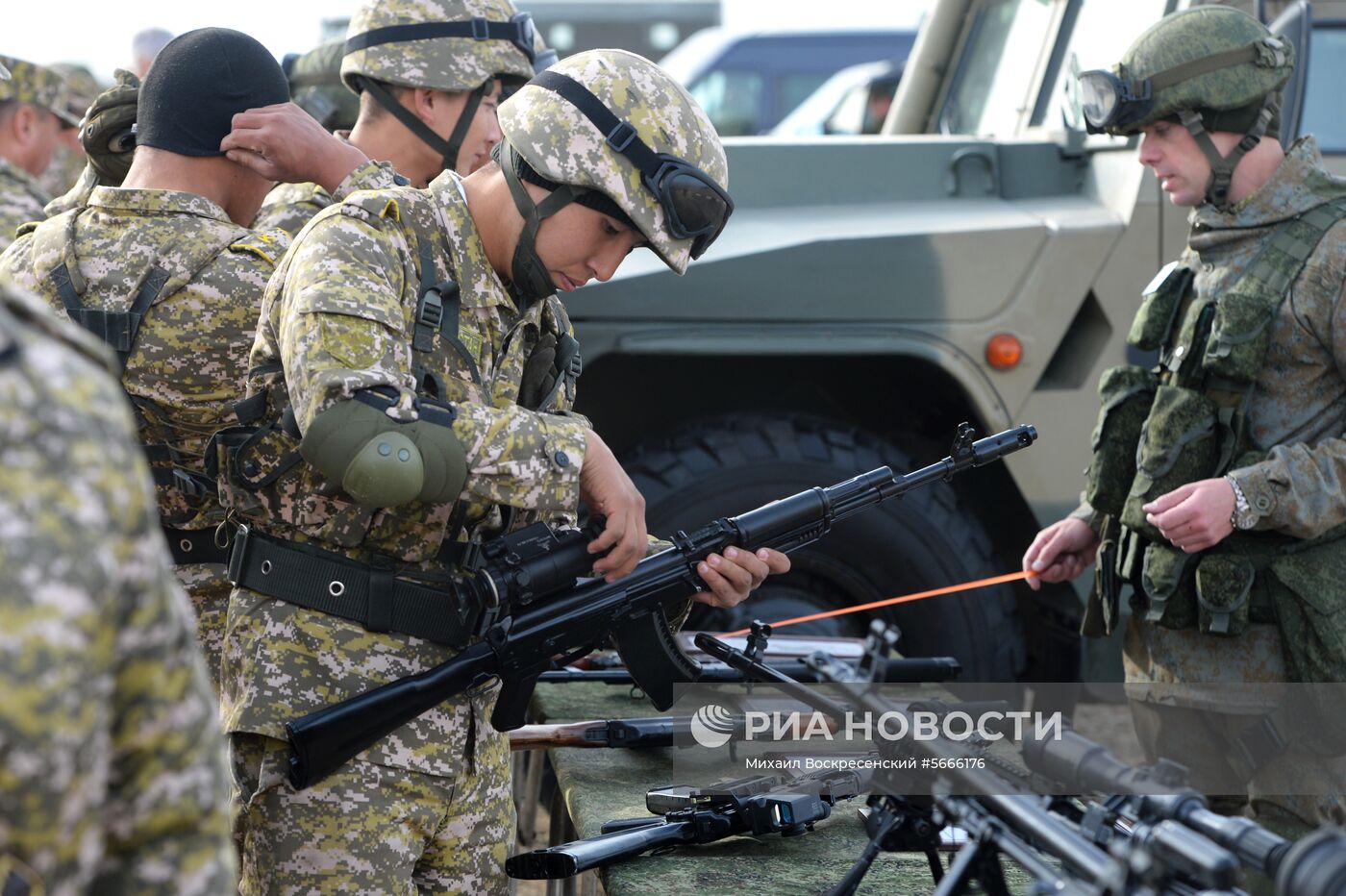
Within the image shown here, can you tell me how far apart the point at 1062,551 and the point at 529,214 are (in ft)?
5.34

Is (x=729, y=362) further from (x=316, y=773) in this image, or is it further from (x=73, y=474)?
(x=73, y=474)

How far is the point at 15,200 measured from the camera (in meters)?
→ 4.21

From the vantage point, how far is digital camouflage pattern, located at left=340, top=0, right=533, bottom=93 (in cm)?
325

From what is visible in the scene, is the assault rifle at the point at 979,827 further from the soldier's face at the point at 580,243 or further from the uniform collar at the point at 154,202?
the uniform collar at the point at 154,202

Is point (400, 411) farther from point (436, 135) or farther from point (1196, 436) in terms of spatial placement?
point (1196, 436)

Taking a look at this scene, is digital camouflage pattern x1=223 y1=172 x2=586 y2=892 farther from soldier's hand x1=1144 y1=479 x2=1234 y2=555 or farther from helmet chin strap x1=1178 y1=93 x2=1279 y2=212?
helmet chin strap x1=1178 y1=93 x2=1279 y2=212

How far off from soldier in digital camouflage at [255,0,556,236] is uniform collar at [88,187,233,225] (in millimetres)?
696

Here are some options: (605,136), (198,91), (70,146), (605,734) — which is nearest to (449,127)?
(198,91)

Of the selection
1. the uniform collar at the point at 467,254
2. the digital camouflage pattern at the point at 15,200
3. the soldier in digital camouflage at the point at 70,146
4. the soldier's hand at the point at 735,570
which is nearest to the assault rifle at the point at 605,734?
the soldier's hand at the point at 735,570

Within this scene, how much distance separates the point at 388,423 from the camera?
1.91 meters

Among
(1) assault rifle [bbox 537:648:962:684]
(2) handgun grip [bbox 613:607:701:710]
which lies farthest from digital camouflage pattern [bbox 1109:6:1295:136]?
(2) handgun grip [bbox 613:607:701:710]

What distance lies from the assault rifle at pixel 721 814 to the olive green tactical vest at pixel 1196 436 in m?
0.84

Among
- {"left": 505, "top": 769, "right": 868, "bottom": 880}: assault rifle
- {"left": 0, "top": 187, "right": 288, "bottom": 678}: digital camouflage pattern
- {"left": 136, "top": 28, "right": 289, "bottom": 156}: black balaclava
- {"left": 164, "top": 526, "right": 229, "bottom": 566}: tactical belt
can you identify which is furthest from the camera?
{"left": 164, "top": 526, "right": 229, "bottom": 566}: tactical belt

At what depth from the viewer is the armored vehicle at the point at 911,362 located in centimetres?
404
